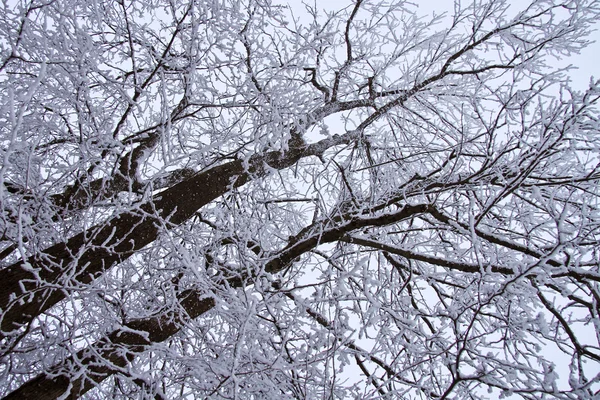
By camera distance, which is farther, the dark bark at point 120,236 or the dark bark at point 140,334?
the dark bark at point 140,334

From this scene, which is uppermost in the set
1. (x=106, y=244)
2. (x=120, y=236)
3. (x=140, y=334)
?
(x=120, y=236)

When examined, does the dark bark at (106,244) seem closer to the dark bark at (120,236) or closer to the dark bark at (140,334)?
the dark bark at (120,236)

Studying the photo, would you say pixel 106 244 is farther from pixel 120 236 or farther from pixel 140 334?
pixel 140 334

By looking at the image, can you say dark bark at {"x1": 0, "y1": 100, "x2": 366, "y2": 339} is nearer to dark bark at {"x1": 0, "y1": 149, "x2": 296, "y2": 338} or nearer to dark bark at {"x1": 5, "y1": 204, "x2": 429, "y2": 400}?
dark bark at {"x1": 0, "y1": 149, "x2": 296, "y2": 338}

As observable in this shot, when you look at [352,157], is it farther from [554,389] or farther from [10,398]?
[10,398]

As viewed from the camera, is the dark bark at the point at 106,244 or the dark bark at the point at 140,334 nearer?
the dark bark at the point at 106,244

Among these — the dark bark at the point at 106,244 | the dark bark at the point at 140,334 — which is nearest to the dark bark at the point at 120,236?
the dark bark at the point at 106,244

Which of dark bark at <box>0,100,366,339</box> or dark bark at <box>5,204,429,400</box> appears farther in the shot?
dark bark at <box>5,204,429,400</box>

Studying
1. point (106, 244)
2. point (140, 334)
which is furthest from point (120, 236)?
point (140, 334)

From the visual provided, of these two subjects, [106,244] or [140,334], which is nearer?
[140,334]

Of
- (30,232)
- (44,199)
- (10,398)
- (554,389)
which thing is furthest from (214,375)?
(554,389)

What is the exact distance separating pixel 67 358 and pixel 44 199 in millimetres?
1019

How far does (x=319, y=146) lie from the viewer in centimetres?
429

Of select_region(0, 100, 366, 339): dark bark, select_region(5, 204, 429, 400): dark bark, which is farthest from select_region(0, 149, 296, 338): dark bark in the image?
select_region(5, 204, 429, 400): dark bark
